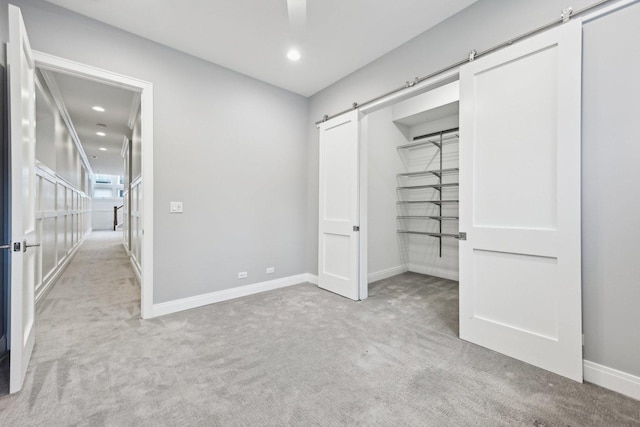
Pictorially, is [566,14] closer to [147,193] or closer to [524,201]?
[524,201]

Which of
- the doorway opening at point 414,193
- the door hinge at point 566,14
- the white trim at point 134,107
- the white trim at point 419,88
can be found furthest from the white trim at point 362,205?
the white trim at point 134,107

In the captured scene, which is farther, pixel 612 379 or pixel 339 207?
pixel 339 207

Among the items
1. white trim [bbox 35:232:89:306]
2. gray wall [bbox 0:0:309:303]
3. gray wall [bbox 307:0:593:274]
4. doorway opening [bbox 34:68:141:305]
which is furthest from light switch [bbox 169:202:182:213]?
white trim [bbox 35:232:89:306]

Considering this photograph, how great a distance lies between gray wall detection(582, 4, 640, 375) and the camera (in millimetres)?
1557

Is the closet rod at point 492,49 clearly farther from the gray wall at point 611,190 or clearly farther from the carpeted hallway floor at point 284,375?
the carpeted hallway floor at point 284,375

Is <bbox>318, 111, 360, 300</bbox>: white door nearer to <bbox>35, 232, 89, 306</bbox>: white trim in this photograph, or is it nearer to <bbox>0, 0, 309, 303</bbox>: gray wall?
<bbox>0, 0, 309, 303</bbox>: gray wall

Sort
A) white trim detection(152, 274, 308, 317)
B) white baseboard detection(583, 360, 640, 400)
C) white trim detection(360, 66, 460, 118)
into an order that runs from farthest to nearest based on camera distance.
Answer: white trim detection(152, 274, 308, 317), white trim detection(360, 66, 460, 118), white baseboard detection(583, 360, 640, 400)

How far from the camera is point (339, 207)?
3484 mm

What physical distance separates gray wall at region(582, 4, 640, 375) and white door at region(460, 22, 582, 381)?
84 mm

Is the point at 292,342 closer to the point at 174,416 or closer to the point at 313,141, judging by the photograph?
the point at 174,416

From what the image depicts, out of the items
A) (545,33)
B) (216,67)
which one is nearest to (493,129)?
(545,33)

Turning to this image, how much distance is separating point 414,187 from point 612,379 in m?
3.24

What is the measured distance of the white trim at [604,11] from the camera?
61.7 inches

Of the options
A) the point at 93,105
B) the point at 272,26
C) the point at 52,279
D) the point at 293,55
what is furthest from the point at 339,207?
the point at 93,105
